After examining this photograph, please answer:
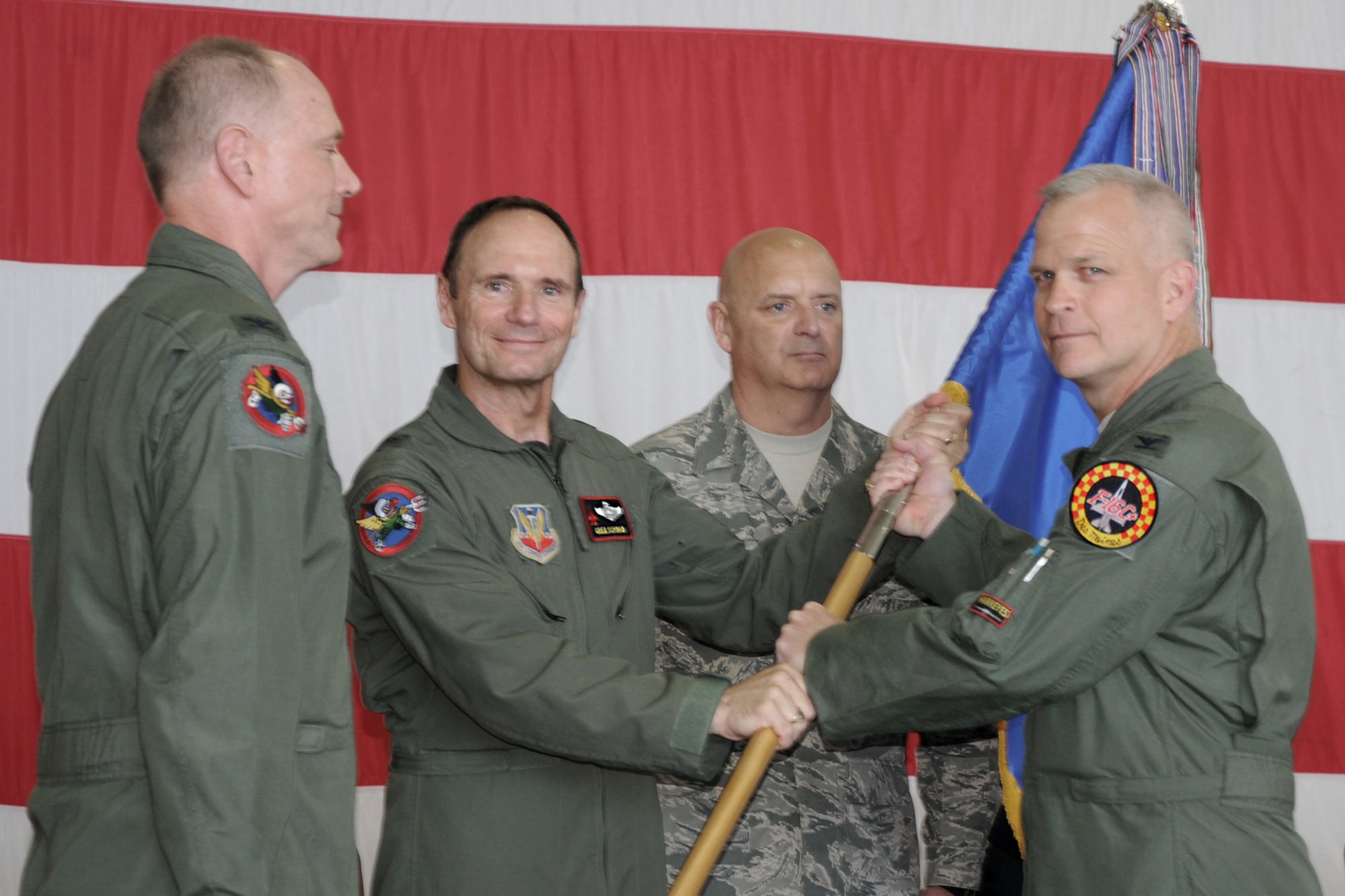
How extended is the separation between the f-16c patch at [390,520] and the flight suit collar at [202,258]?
51cm

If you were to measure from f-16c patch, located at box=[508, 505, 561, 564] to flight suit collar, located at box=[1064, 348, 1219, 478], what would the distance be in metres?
0.92

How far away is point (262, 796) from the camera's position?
1.51 meters

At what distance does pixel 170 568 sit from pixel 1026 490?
1.94 metres

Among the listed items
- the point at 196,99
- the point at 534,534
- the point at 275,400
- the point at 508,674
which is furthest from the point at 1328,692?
the point at 196,99

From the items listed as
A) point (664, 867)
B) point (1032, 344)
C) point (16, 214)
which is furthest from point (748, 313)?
point (16, 214)

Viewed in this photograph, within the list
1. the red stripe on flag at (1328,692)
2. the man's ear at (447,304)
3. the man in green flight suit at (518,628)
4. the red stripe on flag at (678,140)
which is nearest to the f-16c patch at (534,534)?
the man in green flight suit at (518,628)

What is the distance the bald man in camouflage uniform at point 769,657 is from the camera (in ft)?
8.69

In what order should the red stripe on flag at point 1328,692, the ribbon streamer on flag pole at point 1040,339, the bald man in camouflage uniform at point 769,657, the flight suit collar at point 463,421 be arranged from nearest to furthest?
1. the flight suit collar at point 463,421
2. the bald man in camouflage uniform at point 769,657
3. the ribbon streamer on flag pole at point 1040,339
4. the red stripe on flag at point 1328,692

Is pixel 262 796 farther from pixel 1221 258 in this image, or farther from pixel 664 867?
pixel 1221 258

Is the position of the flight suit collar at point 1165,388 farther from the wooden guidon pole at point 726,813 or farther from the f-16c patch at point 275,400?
the f-16c patch at point 275,400

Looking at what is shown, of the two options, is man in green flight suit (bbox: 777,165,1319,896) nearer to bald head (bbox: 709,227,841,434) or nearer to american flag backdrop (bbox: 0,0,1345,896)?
bald head (bbox: 709,227,841,434)

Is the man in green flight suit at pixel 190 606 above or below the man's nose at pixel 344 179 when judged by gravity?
below

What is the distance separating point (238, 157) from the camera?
1808 millimetres

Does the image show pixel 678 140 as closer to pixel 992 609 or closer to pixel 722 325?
pixel 722 325
